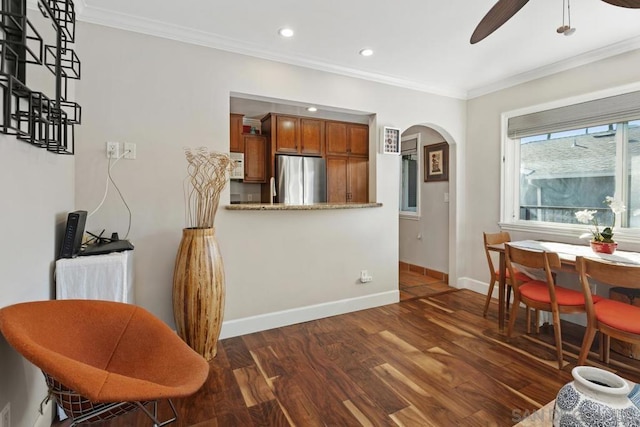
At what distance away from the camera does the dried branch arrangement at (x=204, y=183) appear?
2383 millimetres

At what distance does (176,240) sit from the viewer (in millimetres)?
2463

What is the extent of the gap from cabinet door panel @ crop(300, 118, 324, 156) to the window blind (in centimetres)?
262

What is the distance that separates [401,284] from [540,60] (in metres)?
2.95

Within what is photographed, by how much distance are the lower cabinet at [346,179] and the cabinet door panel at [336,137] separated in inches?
5.2

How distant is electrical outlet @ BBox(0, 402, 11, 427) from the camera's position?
1.14 metres

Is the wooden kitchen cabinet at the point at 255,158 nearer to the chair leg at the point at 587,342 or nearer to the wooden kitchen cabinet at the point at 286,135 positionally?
the wooden kitchen cabinet at the point at 286,135

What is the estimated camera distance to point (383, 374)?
2.11 m

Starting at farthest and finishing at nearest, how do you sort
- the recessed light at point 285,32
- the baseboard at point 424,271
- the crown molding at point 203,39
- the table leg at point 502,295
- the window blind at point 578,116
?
the baseboard at point 424,271 → the table leg at point 502,295 → the window blind at point 578,116 → the recessed light at point 285,32 → the crown molding at point 203,39

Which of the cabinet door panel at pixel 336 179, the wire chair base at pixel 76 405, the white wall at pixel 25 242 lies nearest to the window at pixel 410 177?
the cabinet door panel at pixel 336 179

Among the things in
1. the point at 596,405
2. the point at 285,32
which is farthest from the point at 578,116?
the point at 596,405

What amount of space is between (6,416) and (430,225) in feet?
14.6

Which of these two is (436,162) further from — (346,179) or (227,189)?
(227,189)

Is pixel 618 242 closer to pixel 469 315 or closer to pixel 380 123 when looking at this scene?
pixel 469 315

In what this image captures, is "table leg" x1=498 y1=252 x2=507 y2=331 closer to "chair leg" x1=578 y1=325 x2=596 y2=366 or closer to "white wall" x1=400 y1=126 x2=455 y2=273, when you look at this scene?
"chair leg" x1=578 y1=325 x2=596 y2=366
